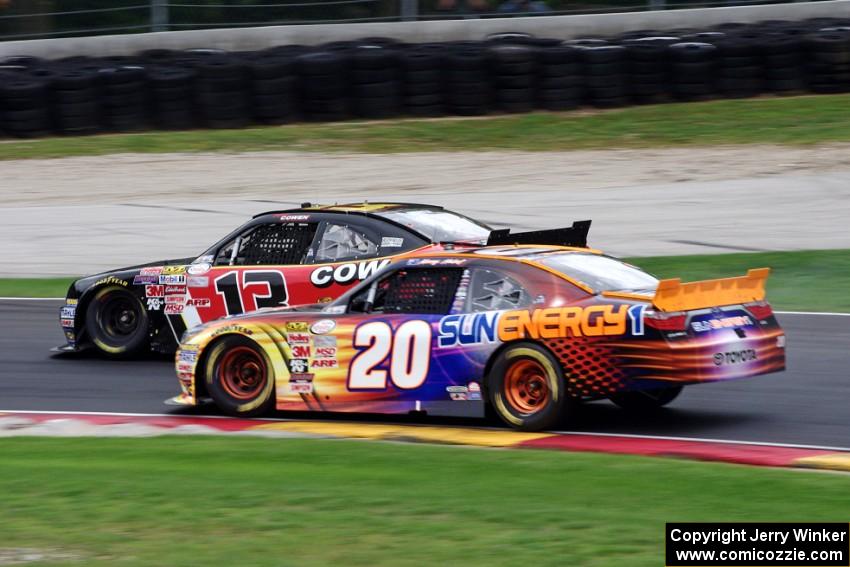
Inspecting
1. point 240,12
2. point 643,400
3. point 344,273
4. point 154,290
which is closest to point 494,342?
point 643,400

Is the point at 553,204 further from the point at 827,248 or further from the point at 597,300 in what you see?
the point at 597,300

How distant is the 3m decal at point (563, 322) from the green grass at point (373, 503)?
885mm

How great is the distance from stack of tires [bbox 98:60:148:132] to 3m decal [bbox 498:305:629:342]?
681 inches

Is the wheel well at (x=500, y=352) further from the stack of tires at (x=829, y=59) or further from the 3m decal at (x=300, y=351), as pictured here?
the stack of tires at (x=829, y=59)

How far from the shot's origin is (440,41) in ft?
95.0

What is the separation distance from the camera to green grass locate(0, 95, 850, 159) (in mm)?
25031

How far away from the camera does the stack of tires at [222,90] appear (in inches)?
990

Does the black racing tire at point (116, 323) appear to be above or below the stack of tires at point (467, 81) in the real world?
below

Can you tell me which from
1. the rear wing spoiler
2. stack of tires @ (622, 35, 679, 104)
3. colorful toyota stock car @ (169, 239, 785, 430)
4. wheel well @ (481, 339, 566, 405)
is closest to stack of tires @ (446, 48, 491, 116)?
stack of tires @ (622, 35, 679, 104)

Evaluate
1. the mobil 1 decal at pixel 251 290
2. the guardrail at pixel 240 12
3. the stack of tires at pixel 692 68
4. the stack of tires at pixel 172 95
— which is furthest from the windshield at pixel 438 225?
the guardrail at pixel 240 12

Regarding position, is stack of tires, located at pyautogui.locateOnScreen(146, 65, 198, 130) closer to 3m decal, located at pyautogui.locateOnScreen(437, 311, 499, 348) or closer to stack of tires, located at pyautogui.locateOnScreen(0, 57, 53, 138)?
stack of tires, located at pyautogui.locateOnScreen(0, 57, 53, 138)

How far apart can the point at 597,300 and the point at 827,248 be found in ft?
31.6

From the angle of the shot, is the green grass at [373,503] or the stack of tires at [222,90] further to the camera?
the stack of tires at [222,90]

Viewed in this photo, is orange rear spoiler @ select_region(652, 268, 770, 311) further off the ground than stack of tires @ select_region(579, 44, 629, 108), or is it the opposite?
stack of tires @ select_region(579, 44, 629, 108)
